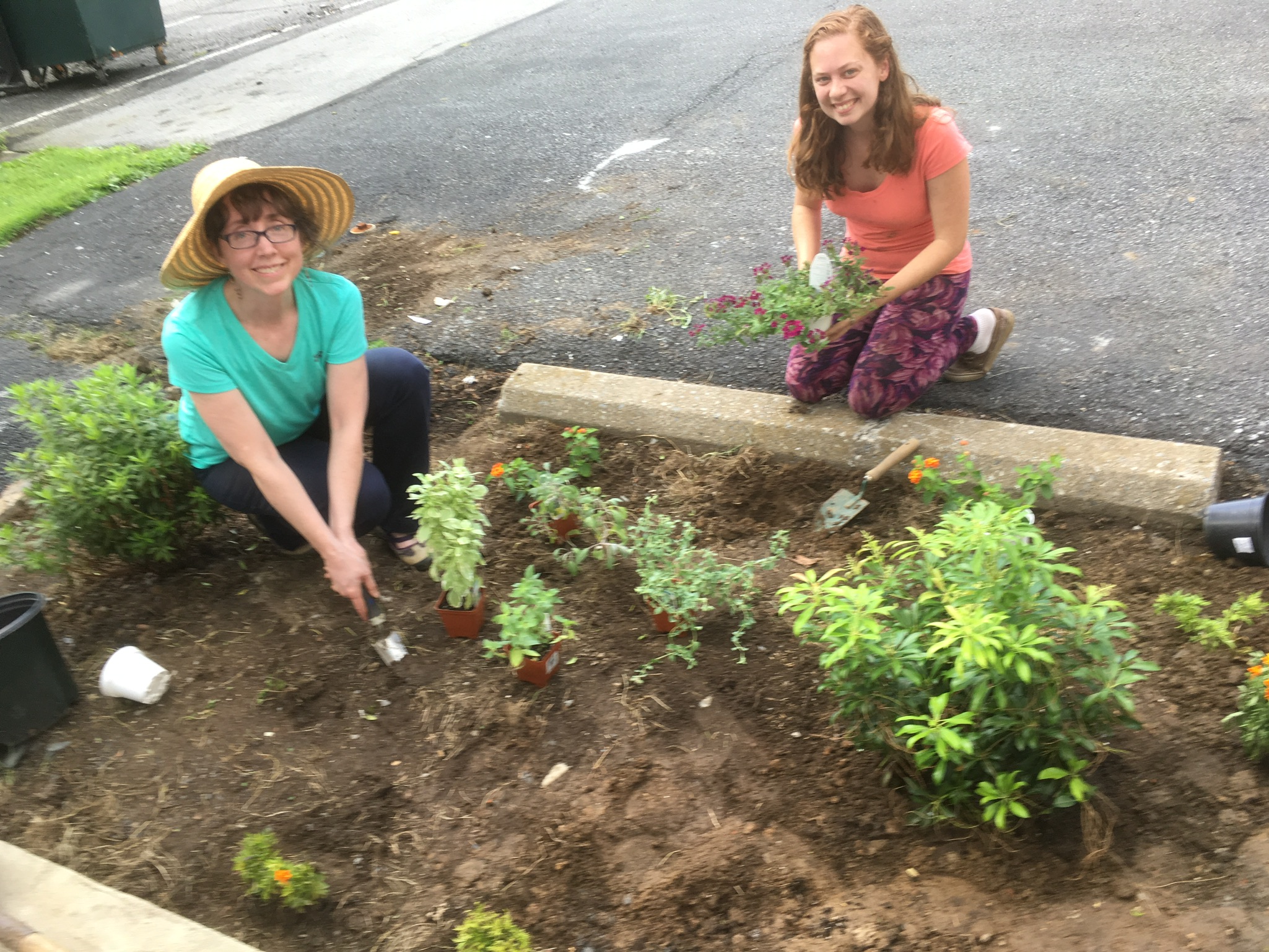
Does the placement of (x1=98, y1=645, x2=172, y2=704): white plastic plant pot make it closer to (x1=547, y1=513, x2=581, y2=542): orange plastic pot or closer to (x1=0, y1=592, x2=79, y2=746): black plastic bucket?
(x1=0, y1=592, x2=79, y2=746): black plastic bucket

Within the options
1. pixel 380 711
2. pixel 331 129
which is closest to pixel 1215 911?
pixel 380 711

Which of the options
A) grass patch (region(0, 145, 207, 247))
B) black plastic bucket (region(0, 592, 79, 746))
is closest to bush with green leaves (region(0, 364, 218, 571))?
black plastic bucket (region(0, 592, 79, 746))

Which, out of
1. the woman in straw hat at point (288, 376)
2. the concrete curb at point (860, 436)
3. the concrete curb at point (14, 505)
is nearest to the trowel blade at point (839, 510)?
the concrete curb at point (860, 436)

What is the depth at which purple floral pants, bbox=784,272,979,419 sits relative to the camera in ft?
10.7

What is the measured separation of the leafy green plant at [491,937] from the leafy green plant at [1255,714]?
1575mm

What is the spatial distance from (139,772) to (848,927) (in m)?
1.81

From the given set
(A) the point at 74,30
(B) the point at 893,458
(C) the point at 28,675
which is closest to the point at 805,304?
(B) the point at 893,458

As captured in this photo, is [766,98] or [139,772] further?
[766,98]

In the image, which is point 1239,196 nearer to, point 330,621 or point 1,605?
point 330,621

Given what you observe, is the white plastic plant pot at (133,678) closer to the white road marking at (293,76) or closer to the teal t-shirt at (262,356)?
the teal t-shirt at (262,356)

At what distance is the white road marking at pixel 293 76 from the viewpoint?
8000mm

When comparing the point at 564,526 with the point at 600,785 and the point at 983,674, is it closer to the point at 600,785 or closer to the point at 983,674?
the point at 600,785

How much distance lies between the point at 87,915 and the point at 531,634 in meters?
1.14

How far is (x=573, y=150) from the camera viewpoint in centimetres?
642
